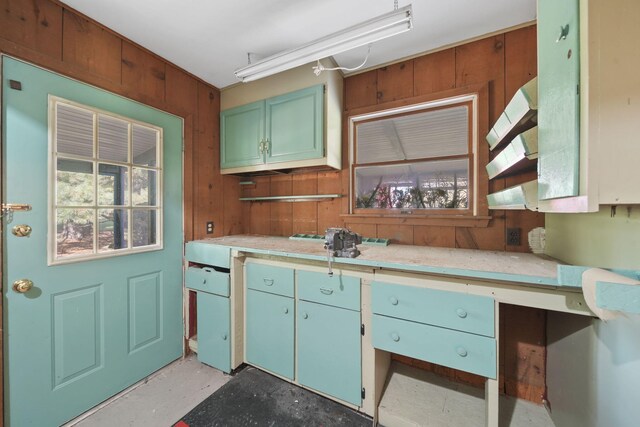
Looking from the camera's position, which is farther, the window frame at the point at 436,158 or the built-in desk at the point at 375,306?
the window frame at the point at 436,158

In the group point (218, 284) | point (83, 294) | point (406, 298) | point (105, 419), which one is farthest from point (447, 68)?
point (105, 419)

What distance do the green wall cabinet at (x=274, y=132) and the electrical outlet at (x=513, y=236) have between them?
140 centimetres

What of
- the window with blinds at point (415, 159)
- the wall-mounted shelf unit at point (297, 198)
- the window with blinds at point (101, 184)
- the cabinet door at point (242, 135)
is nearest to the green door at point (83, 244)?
the window with blinds at point (101, 184)

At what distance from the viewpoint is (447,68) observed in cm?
174

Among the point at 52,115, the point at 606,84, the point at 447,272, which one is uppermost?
the point at 52,115

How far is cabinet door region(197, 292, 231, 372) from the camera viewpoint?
5.92 feet

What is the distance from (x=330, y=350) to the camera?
58.9 inches

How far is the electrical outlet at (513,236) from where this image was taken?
1.55 m

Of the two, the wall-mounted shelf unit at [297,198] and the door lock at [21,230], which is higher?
the wall-mounted shelf unit at [297,198]

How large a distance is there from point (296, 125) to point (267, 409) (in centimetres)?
202

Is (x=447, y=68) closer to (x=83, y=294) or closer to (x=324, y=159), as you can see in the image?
(x=324, y=159)

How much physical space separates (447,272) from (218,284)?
158 centimetres

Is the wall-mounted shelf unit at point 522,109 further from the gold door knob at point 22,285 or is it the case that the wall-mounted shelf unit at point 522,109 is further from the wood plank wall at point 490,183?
the gold door knob at point 22,285

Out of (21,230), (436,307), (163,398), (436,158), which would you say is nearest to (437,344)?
(436,307)
